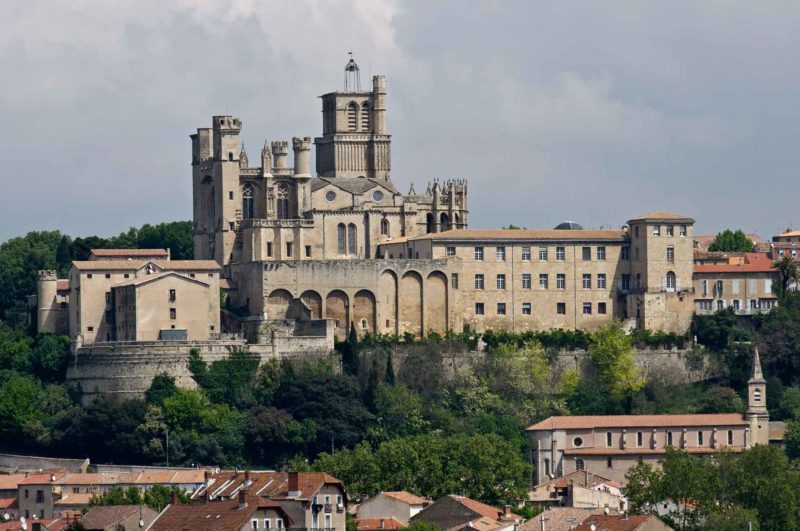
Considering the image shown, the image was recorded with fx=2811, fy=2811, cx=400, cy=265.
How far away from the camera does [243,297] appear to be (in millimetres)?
114938

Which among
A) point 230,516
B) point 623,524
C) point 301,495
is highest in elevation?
point 301,495

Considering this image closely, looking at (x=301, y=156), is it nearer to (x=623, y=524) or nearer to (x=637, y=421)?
(x=637, y=421)

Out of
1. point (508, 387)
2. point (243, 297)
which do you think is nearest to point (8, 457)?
point (243, 297)

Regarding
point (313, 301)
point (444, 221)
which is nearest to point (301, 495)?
point (313, 301)

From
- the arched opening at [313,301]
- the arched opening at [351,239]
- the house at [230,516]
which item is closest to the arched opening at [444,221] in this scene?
the arched opening at [351,239]

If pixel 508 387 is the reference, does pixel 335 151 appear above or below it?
above

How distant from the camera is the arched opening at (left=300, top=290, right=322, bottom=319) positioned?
371ft

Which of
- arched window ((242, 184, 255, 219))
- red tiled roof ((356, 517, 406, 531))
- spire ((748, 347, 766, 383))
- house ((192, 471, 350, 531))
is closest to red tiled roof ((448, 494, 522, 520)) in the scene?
red tiled roof ((356, 517, 406, 531))

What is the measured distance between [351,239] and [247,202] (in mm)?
4669

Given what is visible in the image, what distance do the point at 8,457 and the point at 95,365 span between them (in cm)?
490

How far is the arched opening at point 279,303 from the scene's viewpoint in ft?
370

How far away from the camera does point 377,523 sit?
8725 centimetres

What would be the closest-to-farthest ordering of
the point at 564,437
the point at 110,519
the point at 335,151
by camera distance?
the point at 110,519
the point at 564,437
the point at 335,151

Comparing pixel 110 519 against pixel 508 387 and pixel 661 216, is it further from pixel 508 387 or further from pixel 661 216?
pixel 661 216
